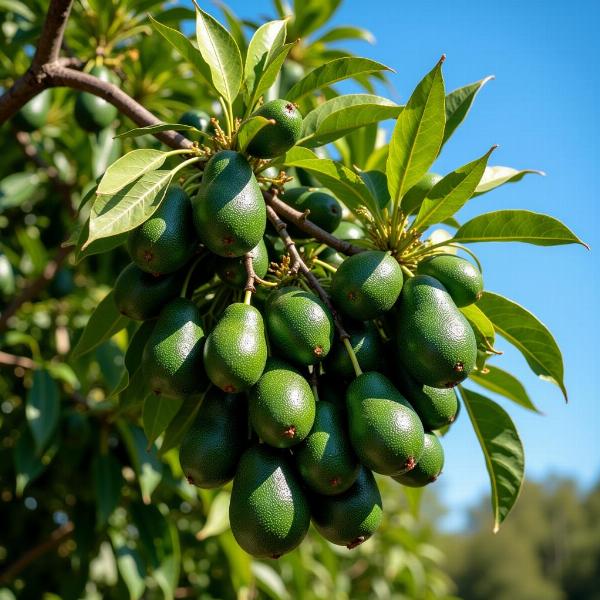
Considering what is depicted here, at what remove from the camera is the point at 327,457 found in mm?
1179

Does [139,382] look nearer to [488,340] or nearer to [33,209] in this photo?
[488,340]

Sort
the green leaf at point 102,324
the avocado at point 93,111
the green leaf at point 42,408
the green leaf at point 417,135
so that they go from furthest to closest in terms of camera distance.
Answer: the green leaf at point 42,408, the avocado at point 93,111, the green leaf at point 102,324, the green leaf at point 417,135

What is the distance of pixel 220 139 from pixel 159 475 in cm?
142

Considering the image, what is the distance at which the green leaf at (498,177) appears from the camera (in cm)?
163

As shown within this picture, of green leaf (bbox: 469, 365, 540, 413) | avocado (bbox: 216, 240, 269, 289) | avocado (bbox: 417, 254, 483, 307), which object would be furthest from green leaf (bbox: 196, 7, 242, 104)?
green leaf (bbox: 469, 365, 540, 413)

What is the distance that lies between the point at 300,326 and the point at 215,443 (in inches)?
10.8

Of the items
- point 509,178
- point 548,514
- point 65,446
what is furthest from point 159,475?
point 548,514

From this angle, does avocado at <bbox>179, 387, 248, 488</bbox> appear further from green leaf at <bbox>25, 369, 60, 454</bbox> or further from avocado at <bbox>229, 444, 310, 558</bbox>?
green leaf at <bbox>25, 369, 60, 454</bbox>

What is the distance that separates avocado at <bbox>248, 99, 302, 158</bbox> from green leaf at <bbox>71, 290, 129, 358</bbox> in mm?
542

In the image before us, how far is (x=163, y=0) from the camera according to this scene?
2.48 metres

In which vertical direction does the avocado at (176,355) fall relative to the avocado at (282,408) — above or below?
below

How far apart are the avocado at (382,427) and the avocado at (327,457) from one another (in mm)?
24

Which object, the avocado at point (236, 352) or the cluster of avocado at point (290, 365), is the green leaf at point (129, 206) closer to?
the cluster of avocado at point (290, 365)

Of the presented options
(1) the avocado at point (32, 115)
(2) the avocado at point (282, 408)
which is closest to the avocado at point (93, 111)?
(1) the avocado at point (32, 115)
